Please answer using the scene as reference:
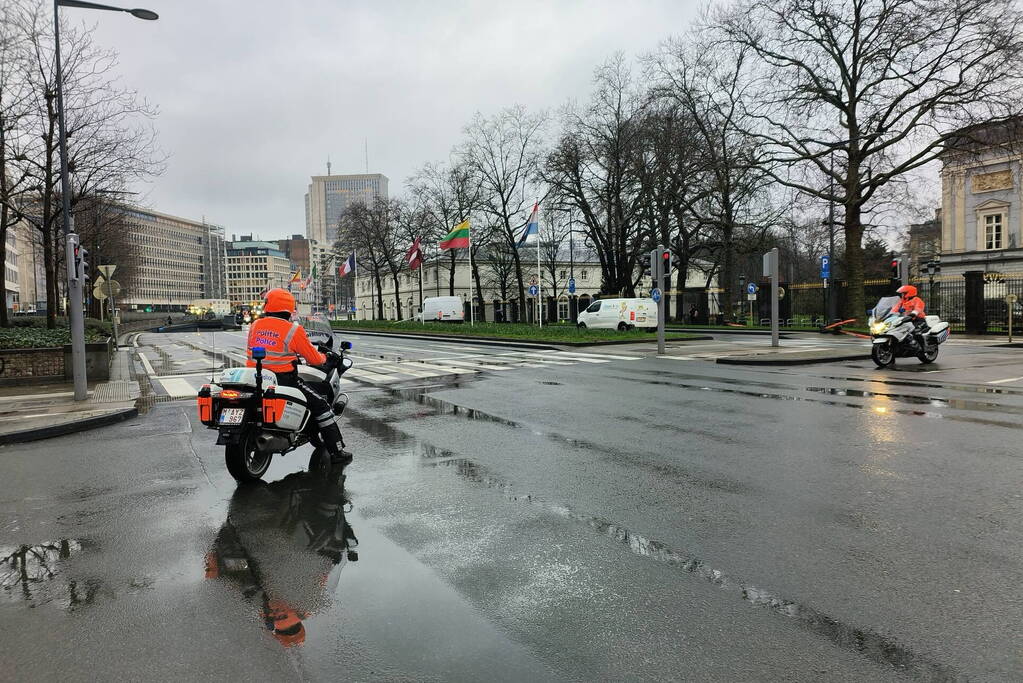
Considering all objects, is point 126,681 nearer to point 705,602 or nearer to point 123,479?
point 705,602

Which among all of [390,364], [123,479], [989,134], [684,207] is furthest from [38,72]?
[989,134]

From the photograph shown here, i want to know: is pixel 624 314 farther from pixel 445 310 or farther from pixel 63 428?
pixel 63 428

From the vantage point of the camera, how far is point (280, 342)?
6.15 metres

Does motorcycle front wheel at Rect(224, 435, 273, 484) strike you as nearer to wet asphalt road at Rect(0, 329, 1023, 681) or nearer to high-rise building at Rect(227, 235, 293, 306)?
wet asphalt road at Rect(0, 329, 1023, 681)

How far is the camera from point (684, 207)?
3788cm

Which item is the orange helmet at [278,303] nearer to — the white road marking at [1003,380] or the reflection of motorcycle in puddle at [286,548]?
the reflection of motorcycle in puddle at [286,548]

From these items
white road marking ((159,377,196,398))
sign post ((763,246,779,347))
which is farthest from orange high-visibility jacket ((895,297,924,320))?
white road marking ((159,377,196,398))

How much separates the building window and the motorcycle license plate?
6030 centimetres

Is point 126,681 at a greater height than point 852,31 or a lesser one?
lesser

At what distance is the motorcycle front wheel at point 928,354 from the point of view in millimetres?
15880

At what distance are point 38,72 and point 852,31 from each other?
107ft

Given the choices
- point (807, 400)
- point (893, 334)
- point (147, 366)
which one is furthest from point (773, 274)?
point (147, 366)

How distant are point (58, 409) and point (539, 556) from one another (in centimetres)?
1034

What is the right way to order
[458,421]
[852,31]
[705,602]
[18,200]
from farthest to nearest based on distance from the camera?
[852,31] → [18,200] → [458,421] → [705,602]
